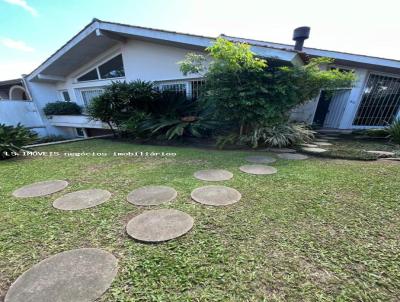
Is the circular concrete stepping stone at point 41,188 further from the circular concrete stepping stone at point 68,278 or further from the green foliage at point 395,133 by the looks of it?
the green foliage at point 395,133

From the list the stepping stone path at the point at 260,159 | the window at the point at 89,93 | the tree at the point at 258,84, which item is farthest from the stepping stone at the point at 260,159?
the window at the point at 89,93

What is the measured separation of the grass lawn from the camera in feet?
3.88

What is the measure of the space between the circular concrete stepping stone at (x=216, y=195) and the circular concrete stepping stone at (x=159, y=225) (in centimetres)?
40

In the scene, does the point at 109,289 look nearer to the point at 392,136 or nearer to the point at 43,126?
the point at 392,136

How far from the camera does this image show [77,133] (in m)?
11.8

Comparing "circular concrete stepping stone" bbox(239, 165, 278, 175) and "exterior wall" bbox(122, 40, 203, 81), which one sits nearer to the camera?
"circular concrete stepping stone" bbox(239, 165, 278, 175)

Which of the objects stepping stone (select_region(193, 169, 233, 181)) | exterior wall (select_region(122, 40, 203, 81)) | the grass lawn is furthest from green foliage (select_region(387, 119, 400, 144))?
exterior wall (select_region(122, 40, 203, 81))

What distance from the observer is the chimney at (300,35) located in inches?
270

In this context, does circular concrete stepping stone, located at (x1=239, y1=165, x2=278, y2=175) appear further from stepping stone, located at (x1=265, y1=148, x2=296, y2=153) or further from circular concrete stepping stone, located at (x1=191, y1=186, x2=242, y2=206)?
stepping stone, located at (x1=265, y1=148, x2=296, y2=153)

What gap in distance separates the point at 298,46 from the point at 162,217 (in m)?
8.12

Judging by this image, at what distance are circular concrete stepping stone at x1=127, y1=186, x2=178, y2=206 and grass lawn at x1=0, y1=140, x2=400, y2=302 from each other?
0.36ft

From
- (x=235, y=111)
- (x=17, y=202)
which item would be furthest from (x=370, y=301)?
(x=235, y=111)

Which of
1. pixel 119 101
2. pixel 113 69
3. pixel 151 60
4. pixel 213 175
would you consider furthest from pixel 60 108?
pixel 213 175

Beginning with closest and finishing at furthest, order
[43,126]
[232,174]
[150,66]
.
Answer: [232,174]
[150,66]
[43,126]
